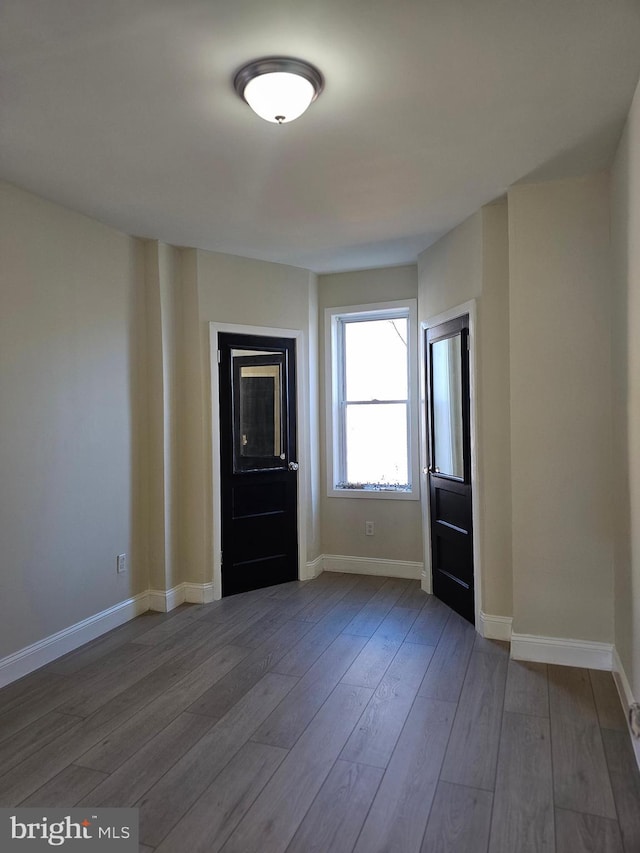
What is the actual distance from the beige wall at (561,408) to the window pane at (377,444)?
165 centimetres

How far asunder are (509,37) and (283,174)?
1.32m

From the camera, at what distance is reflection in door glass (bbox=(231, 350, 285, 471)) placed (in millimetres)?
4395

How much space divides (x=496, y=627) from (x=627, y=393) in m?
1.69

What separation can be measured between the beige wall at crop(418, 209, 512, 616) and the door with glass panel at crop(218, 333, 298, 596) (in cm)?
169

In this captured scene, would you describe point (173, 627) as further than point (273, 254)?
No

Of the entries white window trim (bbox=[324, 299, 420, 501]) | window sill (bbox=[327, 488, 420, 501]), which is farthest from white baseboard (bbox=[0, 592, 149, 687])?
white window trim (bbox=[324, 299, 420, 501])

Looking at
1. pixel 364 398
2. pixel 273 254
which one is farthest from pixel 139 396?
pixel 364 398

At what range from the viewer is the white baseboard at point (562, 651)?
296 centimetres

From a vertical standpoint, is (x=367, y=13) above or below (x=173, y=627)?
above

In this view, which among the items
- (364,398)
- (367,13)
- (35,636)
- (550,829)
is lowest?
(550,829)

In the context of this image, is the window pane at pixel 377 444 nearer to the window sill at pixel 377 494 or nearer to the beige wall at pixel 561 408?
the window sill at pixel 377 494

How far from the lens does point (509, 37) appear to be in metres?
1.82

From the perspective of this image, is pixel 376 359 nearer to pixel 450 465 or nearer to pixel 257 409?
pixel 257 409

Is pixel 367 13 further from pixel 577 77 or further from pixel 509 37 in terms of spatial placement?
pixel 577 77
